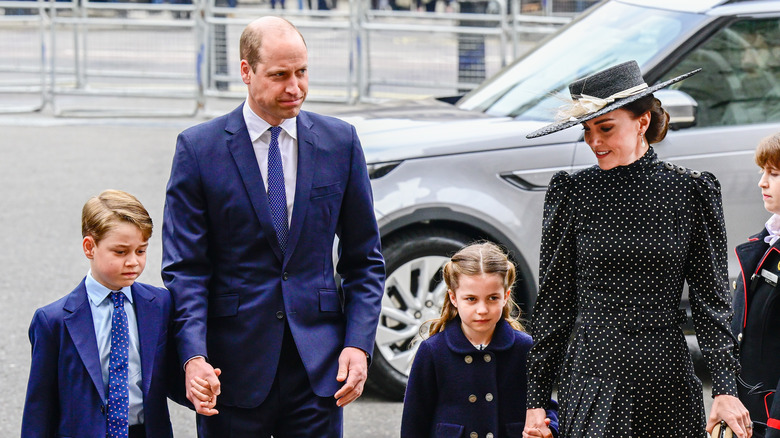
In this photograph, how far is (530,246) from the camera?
5590 mm

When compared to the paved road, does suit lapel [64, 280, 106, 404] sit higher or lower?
higher

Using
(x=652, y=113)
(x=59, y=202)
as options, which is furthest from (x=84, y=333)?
(x=59, y=202)

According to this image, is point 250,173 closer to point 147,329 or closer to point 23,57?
point 147,329

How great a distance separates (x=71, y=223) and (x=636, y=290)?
264 inches

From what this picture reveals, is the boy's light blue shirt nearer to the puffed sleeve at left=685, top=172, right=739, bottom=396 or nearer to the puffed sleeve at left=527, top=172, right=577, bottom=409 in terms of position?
the puffed sleeve at left=527, top=172, right=577, bottom=409

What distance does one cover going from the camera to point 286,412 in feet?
10.8

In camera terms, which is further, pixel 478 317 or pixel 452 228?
pixel 452 228

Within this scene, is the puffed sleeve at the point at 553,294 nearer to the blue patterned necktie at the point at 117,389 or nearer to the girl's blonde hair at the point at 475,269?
the girl's blonde hair at the point at 475,269

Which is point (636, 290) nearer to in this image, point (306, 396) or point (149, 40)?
point (306, 396)

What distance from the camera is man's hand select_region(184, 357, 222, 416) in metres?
3.08

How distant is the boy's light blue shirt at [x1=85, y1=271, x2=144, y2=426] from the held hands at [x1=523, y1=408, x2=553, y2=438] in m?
1.13

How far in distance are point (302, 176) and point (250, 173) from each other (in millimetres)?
151

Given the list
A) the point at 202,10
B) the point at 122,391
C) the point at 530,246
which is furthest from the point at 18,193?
the point at 122,391

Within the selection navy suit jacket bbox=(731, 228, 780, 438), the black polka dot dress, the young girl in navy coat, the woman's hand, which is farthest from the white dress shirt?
navy suit jacket bbox=(731, 228, 780, 438)
